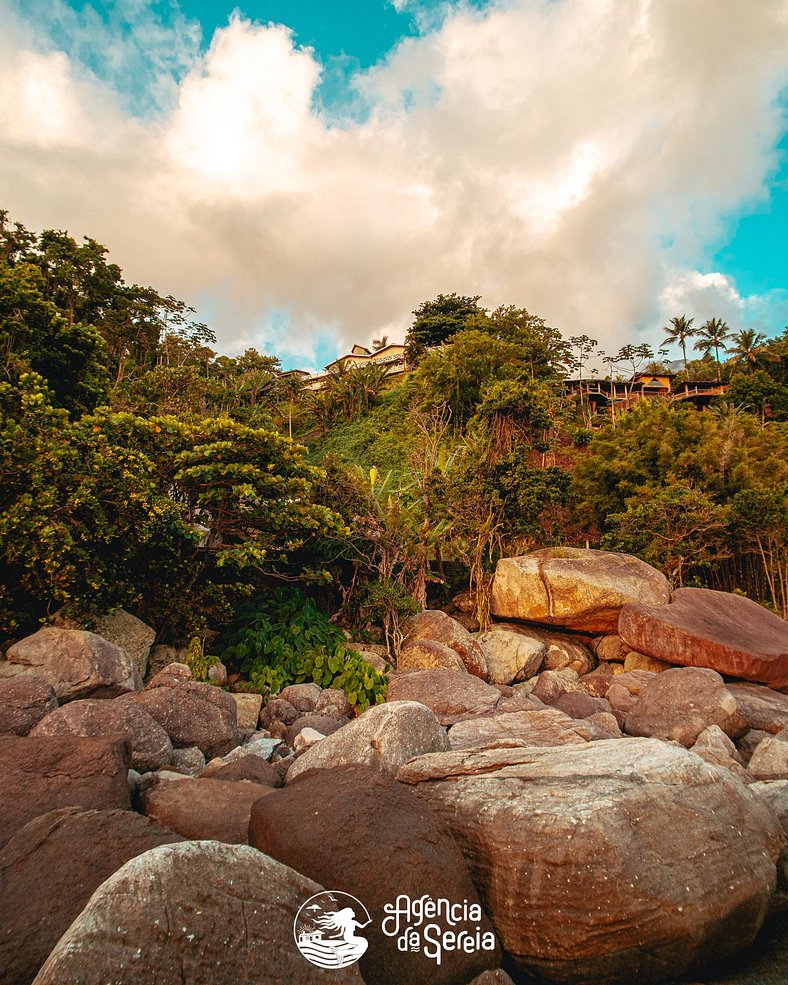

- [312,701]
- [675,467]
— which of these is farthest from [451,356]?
[312,701]

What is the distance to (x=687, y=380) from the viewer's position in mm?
45250

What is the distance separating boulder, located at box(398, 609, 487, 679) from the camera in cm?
1257

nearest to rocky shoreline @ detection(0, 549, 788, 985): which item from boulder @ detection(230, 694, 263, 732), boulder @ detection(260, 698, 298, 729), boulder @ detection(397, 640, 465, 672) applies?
boulder @ detection(230, 694, 263, 732)

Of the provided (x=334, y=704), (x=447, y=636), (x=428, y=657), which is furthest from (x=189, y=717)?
(x=447, y=636)

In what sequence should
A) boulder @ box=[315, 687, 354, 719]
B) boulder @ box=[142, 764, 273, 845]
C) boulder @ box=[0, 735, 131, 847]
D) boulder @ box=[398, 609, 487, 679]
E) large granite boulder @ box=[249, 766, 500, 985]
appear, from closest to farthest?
large granite boulder @ box=[249, 766, 500, 985] → boulder @ box=[0, 735, 131, 847] → boulder @ box=[142, 764, 273, 845] → boulder @ box=[315, 687, 354, 719] → boulder @ box=[398, 609, 487, 679]

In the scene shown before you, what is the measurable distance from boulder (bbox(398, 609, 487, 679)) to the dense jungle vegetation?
16.3 inches

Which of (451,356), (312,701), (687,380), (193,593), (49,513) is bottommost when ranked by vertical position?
(312,701)

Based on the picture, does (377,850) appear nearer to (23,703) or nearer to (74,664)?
(23,703)

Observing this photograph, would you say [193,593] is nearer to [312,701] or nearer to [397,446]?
[312,701]

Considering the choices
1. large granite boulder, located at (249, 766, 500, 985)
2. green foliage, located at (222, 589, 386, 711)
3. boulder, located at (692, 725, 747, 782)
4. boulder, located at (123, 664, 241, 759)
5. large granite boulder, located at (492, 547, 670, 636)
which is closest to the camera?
large granite boulder, located at (249, 766, 500, 985)

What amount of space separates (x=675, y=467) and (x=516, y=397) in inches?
230

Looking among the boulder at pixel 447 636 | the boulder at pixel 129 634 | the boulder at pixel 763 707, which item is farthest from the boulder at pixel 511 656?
the boulder at pixel 129 634

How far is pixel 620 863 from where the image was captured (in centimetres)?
325

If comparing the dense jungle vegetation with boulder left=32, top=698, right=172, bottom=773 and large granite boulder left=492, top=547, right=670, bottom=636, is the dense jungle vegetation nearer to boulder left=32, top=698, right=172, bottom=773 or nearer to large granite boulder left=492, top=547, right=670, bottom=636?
large granite boulder left=492, top=547, right=670, bottom=636
